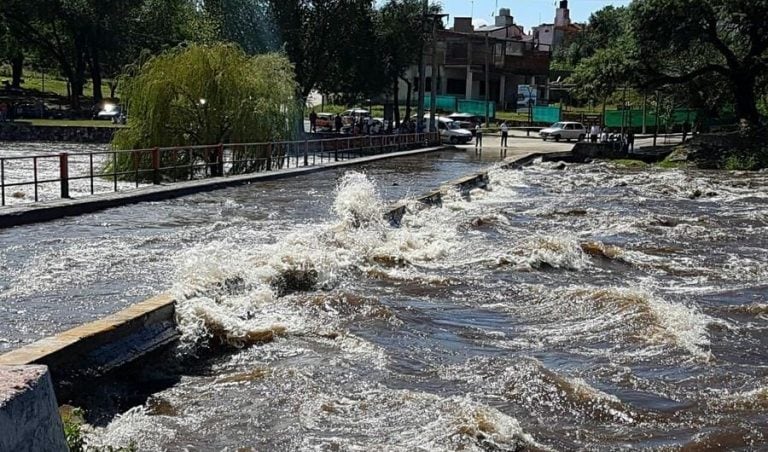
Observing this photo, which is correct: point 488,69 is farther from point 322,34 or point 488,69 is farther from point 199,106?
point 199,106

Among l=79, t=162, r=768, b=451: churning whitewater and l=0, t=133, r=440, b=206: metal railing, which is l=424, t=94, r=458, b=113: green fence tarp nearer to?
l=0, t=133, r=440, b=206: metal railing

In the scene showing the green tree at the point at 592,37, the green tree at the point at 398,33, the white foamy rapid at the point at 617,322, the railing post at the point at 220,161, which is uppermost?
the green tree at the point at 592,37

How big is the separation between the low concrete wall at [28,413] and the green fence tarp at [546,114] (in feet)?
241

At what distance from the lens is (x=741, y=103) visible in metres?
46.8

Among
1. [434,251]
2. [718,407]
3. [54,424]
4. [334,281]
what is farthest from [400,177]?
[54,424]

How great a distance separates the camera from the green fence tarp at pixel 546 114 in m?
74.4

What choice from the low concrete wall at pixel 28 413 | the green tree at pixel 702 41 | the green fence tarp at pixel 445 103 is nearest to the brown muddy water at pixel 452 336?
the low concrete wall at pixel 28 413

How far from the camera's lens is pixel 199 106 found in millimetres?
28125

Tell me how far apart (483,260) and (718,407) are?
692 centimetres

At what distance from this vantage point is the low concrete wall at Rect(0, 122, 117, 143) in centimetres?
4916

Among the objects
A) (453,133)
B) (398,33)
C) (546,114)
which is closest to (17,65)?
(398,33)

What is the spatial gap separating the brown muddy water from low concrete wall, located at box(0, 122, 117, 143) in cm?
3321

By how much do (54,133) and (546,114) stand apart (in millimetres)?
41406

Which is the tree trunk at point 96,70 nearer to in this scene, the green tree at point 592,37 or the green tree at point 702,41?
the green tree at point 702,41
